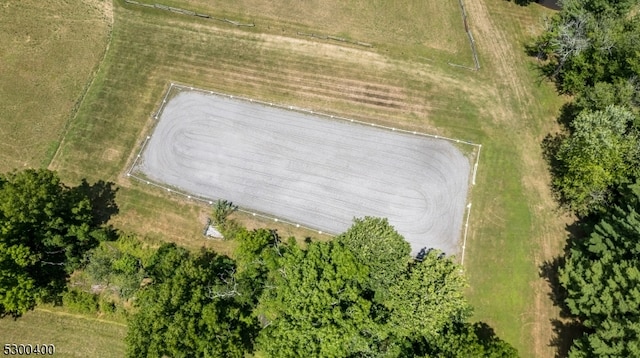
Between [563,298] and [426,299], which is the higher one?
[563,298]

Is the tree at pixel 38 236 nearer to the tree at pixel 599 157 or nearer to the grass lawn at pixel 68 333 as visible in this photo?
the grass lawn at pixel 68 333

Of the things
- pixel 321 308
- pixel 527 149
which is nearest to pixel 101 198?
pixel 321 308

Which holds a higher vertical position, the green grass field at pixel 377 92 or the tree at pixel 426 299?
the green grass field at pixel 377 92

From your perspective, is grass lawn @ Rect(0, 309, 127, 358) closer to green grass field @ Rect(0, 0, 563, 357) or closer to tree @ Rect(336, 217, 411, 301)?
green grass field @ Rect(0, 0, 563, 357)

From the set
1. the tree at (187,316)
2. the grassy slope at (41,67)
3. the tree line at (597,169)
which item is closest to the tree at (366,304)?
the tree at (187,316)

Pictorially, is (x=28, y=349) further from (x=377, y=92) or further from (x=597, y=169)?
(x=597, y=169)

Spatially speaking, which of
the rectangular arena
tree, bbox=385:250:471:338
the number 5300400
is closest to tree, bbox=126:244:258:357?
the rectangular arena

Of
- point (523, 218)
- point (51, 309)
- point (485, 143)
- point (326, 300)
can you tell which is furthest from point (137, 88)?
point (523, 218)
